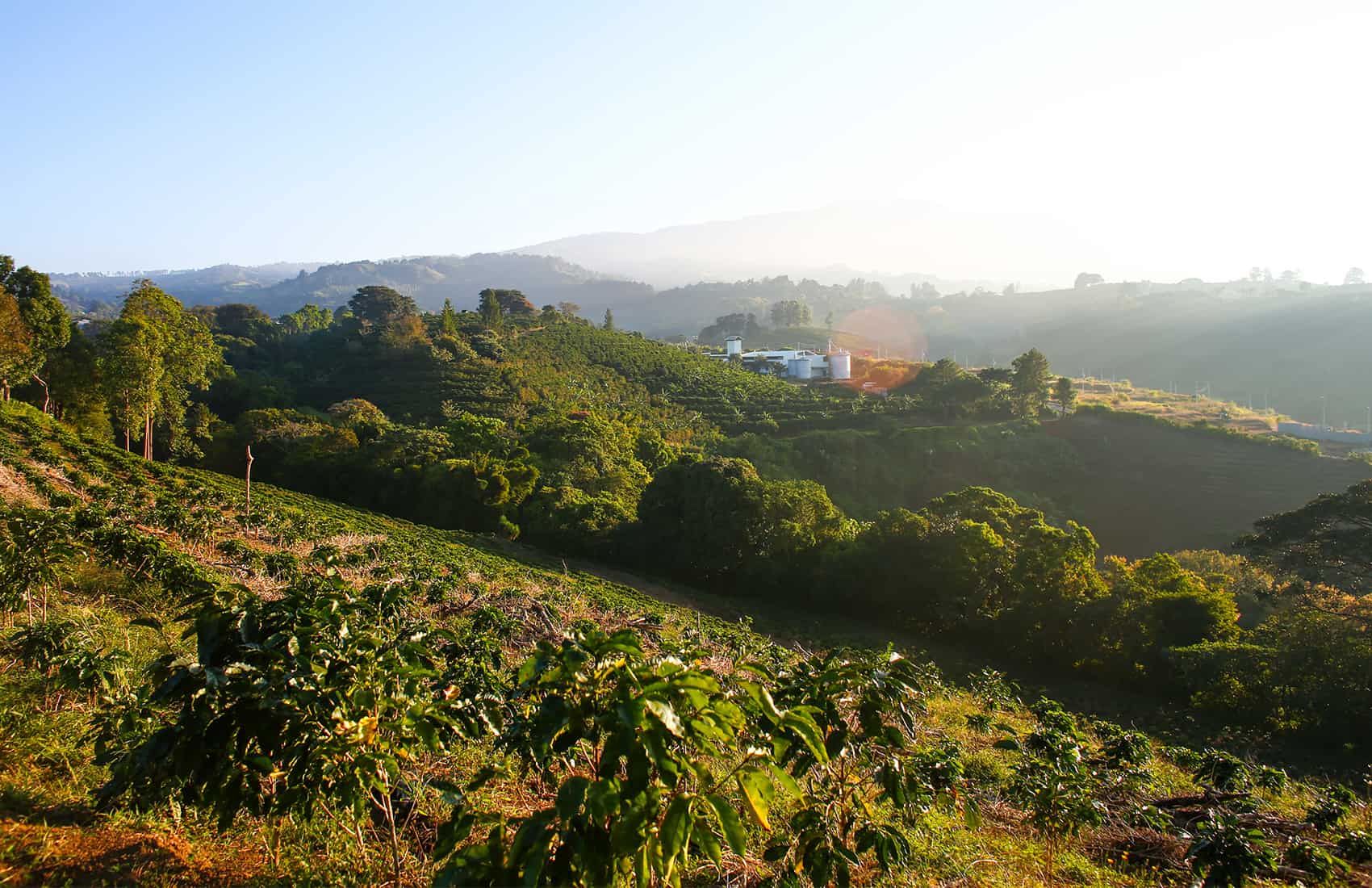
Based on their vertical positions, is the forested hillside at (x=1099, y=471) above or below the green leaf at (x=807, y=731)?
below

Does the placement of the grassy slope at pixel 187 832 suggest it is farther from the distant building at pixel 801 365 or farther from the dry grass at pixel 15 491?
the distant building at pixel 801 365

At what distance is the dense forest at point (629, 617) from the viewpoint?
226 cm

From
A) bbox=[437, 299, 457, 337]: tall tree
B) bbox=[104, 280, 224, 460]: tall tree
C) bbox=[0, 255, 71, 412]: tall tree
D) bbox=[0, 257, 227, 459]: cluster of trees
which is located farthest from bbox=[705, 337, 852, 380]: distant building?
bbox=[0, 255, 71, 412]: tall tree

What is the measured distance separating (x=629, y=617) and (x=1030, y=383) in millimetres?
39530

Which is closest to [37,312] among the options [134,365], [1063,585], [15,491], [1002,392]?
[134,365]

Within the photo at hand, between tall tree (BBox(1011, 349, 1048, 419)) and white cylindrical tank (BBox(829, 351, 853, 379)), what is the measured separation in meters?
16.0

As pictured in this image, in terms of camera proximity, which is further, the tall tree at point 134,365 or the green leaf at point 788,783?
the tall tree at point 134,365

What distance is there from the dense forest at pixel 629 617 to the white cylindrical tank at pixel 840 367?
8.79 metres

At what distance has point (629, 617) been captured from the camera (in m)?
11.7

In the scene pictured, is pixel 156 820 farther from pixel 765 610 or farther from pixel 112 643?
pixel 765 610

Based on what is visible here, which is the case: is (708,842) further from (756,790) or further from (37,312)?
(37,312)

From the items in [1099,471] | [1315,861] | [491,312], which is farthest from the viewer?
[491,312]

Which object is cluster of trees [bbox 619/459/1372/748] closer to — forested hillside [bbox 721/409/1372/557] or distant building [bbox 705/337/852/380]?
forested hillside [bbox 721/409/1372/557]

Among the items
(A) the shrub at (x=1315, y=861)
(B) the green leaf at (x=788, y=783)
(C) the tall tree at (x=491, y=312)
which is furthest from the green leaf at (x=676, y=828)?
(C) the tall tree at (x=491, y=312)
